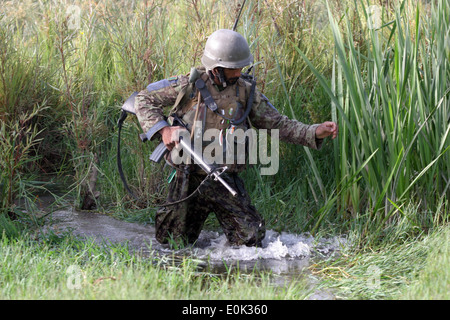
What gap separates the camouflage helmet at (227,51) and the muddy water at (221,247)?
1.24 meters

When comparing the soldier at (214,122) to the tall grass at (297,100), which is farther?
the tall grass at (297,100)

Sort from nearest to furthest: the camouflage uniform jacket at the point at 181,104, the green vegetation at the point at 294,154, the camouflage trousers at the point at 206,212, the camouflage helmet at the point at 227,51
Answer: the green vegetation at the point at 294,154, the camouflage helmet at the point at 227,51, the camouflage uniform jacket at the point at 181,104, the camouflage trousers at the point at 206,212

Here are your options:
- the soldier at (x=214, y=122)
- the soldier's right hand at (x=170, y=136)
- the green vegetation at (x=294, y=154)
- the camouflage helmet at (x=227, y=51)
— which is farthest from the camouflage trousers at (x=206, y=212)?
the camouflage helmet at (x=227, y=51)

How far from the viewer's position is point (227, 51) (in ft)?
12.5

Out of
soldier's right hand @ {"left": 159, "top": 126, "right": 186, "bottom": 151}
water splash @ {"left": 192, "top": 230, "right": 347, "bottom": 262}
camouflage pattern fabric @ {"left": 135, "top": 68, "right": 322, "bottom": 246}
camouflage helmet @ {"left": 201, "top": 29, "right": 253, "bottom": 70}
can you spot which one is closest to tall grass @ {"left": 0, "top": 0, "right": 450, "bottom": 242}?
water splash @ {"left": 192, "top": 230, "right": 347, "bottom": 262}

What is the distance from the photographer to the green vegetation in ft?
11.4

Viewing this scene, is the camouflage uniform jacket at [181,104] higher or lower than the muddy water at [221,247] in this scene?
higher

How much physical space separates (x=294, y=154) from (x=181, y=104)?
49.7 inches

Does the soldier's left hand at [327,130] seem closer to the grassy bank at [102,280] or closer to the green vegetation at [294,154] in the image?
the green vegetation at [294,154]

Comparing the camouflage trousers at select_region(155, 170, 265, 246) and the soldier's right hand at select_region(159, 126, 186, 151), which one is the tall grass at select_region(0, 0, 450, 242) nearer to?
the camouflage trousers at select_region(155, 170, 265, 246)

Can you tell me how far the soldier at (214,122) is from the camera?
393cm

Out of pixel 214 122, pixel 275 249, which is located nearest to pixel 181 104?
pixel 214 122

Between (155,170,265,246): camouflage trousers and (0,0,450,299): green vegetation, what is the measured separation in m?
0.44

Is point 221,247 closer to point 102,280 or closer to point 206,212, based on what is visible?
point 206,212
